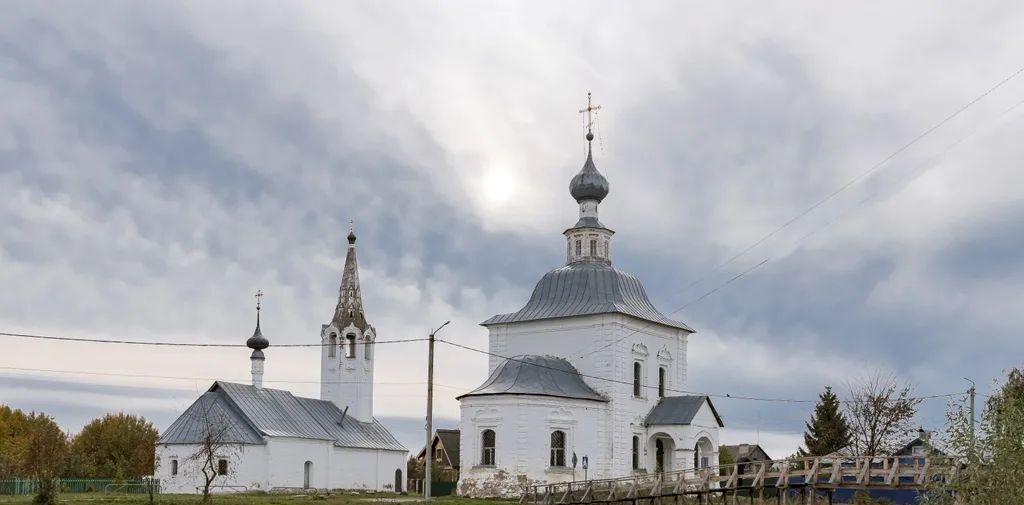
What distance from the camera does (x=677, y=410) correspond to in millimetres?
57062

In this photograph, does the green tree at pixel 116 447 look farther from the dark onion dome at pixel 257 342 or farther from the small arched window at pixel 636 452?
the small arched window at pixel 636 452

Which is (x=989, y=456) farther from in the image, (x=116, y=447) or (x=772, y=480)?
(x=116, y=447)

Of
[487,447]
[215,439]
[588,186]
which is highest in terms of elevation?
[588,186]

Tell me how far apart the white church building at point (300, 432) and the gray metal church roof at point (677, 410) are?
15687mm

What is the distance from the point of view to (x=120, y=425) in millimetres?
77312

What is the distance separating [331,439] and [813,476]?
3147cm

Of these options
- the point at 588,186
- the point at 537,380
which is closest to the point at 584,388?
the point at 537,380

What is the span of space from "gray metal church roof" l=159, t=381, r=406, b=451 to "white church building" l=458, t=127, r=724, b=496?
9795mm

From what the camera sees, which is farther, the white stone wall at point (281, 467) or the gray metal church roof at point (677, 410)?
the gray metal church roof at point (677, 410)

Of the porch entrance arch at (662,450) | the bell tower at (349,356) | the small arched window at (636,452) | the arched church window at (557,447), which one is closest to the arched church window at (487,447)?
the arched church window at (557,447)

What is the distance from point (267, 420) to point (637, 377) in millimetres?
17464

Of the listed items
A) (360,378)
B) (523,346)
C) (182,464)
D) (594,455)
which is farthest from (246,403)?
(594,455)

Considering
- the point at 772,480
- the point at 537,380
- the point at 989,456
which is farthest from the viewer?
the point at 537,380

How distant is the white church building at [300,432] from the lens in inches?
2213
